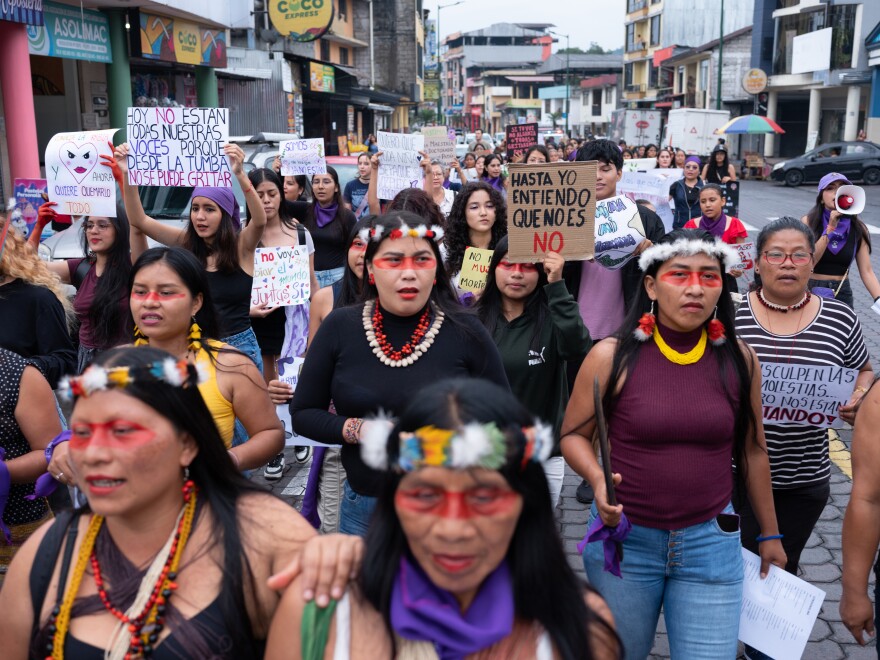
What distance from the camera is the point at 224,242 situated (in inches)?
222

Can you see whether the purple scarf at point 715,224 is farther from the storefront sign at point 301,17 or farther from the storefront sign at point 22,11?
the storefront sign at point 301,17

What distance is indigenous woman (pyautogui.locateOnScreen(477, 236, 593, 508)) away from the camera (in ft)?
13.2

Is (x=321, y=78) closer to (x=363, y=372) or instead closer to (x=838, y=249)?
(x=838, y=249)

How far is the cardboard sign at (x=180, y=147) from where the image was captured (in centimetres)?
635

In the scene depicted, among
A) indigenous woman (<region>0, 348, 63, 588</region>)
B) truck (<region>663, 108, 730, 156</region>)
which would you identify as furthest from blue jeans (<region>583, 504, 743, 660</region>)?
truck (<region>663, 108, 730, 156</region>)

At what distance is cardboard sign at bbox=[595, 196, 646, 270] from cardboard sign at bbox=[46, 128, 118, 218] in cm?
303

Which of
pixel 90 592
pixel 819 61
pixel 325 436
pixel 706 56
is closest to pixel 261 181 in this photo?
pixel 325 436

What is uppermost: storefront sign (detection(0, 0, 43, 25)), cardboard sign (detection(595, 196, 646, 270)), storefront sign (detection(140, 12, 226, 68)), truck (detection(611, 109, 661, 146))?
storefront sign (detection(140, 12, 226, 68))

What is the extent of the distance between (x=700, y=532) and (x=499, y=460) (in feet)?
4.70

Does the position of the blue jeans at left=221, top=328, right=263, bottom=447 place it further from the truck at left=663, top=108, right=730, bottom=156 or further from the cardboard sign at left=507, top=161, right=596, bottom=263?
the truck at left=663, top=108, right=730, bottom=156

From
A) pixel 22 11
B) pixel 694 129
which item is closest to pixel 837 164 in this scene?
pixel 694 129

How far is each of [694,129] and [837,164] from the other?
5960 mm

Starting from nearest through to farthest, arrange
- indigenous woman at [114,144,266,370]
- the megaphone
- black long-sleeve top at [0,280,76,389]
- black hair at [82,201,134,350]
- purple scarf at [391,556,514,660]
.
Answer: purple scarf at [391,556,514,660] → black long-sleeve top at [0,280,76,389] → black hair at [82,201,134,350] → indigenous woman at [114,144,266,370] → the megaphone

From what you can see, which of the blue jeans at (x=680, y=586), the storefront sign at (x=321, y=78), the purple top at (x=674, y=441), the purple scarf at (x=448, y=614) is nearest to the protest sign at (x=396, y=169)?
the purple top at (x=674, y=441)
